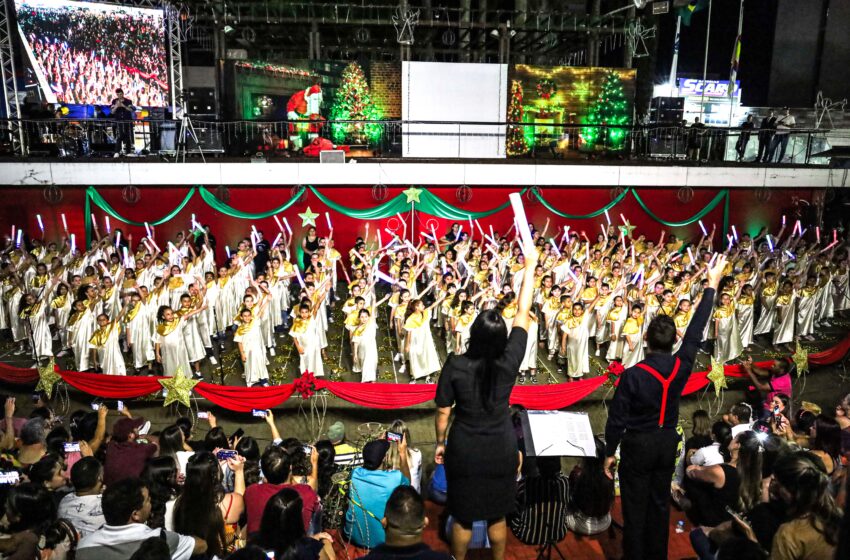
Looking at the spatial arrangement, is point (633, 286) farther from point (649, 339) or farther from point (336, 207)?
point (649, 339)

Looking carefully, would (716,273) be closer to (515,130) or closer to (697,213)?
(697,213)

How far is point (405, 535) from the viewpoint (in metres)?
2.56

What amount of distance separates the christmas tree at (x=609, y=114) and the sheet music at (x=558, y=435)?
45.3 ft

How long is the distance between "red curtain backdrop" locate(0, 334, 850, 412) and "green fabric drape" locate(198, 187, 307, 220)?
6369 millimetres

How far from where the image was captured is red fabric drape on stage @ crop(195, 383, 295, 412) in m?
7.73

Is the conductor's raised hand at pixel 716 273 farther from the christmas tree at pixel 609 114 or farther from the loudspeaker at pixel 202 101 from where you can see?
the loudspeaker at pixel 202 101

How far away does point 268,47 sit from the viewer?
2552 centimetres

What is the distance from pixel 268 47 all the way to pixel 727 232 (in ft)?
62.9

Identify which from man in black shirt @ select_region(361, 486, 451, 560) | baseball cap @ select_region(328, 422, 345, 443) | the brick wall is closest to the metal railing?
the brick wall

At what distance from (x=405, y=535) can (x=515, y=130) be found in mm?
15159

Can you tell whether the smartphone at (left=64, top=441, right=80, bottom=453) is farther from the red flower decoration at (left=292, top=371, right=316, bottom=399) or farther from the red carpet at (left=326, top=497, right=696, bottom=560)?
the red flower decoration at (left=292, top=371, right=316, bottom=399)

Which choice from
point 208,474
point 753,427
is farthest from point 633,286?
point 208,474

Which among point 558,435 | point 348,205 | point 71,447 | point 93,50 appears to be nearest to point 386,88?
point 348,205

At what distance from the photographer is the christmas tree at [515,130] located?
16.5 meters
